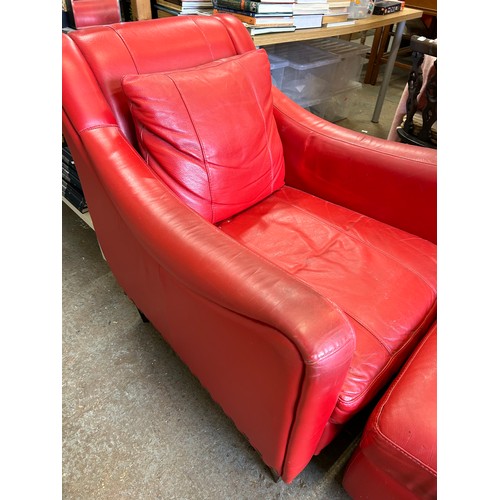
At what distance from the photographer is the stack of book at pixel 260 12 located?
4.39 feet

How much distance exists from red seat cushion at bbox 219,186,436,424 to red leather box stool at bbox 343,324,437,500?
51 millimetres

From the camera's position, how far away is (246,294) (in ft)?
1.85

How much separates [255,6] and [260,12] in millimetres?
29

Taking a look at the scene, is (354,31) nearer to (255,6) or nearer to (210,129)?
(255,6)

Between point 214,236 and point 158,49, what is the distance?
0.62 m

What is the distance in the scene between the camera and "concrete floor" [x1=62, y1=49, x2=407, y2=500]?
0.92m

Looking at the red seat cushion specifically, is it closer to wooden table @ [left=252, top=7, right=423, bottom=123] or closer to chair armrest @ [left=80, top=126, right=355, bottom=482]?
chair armrest @ [left=80, top=126, right=355, bottom=482]

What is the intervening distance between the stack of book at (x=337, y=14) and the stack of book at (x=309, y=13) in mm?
50

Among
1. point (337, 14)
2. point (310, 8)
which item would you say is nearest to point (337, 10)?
point (337, 14)

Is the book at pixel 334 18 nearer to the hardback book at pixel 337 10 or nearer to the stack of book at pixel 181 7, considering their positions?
the hardback book at pixel 337 10

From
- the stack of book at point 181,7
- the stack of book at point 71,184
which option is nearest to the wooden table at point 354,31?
the stack of book at point 181,7

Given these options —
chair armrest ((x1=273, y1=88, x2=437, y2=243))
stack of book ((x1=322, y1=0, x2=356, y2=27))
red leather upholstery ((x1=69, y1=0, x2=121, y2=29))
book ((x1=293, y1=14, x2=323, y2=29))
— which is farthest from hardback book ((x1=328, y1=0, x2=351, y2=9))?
red leather upholstery ((x1=69, y1=0, x2=121, y2=29))
